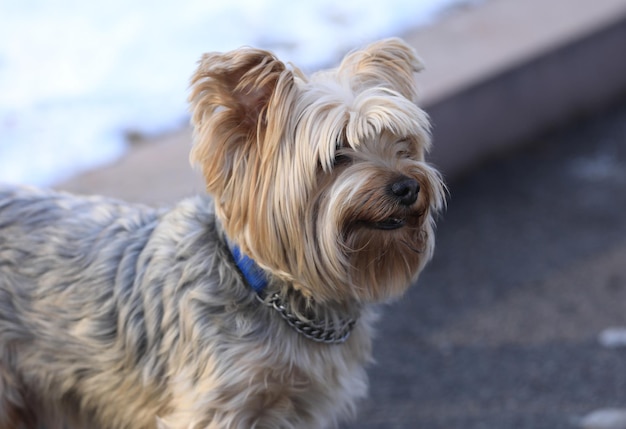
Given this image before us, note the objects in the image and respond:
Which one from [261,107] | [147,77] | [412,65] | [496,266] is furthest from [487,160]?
[261,107]

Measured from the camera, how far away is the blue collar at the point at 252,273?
333 cm

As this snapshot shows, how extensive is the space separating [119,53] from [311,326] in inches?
182

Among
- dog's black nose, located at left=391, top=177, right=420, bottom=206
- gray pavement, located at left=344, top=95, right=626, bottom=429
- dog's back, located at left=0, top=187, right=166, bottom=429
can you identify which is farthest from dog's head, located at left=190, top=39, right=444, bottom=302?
gray pavement, located at left=344, top=95, right=626, bottom=429

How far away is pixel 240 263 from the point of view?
3373 mm

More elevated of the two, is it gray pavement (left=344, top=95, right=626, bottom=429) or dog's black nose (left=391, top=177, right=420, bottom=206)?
dog's black nose (left=391, top=177, right=420, bottom=206)

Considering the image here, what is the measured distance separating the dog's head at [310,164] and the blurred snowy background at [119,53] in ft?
9.42

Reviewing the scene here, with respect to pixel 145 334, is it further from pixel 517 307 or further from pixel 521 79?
pixel 521 79

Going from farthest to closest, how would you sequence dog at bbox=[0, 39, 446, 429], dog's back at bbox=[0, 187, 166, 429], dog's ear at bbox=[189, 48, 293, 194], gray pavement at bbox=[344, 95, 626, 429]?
gray pavement at bbox=[344, 95, 626, 429] → dog's back at bbox=[0, 187, 166, 429] → dog at bbox=[0, 39, 446, 429] → dog's ear at bbox=[189, 48, 293, 194]

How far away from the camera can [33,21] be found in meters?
8.08

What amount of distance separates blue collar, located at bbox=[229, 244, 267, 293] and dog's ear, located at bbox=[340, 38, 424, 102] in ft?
2.42

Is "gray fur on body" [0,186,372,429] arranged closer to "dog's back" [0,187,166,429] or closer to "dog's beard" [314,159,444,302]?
"dog's back" [0,187,166,429]

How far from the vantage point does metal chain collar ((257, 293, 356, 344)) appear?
335 centimetres

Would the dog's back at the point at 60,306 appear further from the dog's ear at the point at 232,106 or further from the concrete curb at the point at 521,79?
the concrete curb at the point at 521,79

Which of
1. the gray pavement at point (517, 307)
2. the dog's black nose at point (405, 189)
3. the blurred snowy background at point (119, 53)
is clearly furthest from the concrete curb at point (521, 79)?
the dog's black nose at point (405, 189)
